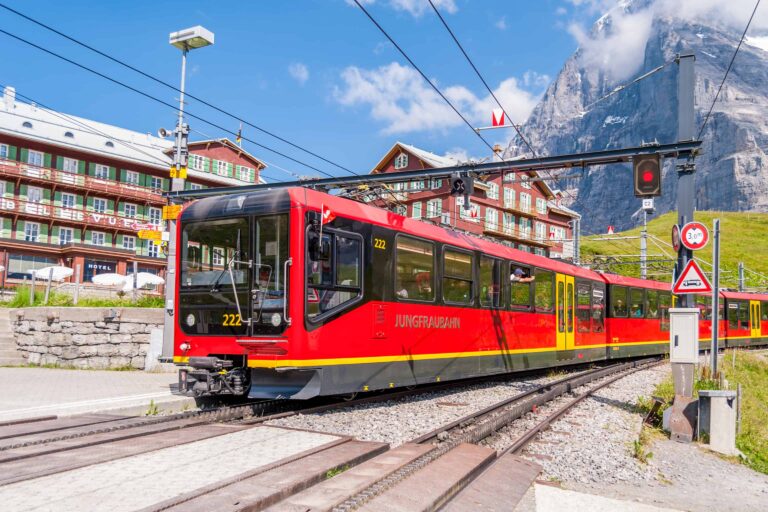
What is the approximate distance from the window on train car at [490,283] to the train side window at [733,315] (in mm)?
20876

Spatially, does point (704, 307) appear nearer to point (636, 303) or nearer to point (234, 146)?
point (636, 303)

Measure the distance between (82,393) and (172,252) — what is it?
12.9 ft

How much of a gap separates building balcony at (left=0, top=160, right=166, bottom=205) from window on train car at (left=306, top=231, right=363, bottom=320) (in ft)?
112

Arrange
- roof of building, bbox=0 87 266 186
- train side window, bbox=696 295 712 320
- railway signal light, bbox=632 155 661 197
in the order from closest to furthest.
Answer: railway signal light, bbox=632 155 661 197 → train side window, bbox=696 295 712 320 → roof of building, bbox=0 87 266 186

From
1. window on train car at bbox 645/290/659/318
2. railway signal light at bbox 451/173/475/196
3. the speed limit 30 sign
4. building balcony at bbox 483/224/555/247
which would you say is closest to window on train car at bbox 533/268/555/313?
railway signal light at bbox 451/173/475/196

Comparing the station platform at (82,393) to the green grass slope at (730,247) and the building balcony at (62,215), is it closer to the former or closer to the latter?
the building balcony at (62,215)

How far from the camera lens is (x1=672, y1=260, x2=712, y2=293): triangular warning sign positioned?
9.98 meters

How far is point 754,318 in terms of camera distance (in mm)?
32375

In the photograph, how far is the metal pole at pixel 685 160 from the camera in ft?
34.9

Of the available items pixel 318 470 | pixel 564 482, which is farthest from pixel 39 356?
pixel 564 482

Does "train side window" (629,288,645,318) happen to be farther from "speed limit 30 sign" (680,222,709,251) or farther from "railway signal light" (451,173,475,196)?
"speed limit 30 sign" (680,222,709,251)

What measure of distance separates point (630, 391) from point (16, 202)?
4085cm

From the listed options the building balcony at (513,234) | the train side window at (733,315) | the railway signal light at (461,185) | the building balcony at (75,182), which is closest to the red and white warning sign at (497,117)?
the railway signal light at (461,185)


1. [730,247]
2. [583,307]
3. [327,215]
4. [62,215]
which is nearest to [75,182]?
[62,215]
